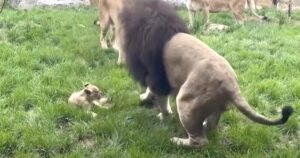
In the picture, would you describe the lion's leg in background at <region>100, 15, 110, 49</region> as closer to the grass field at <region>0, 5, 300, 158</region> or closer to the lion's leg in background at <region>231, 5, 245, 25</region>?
the grass field at <region>0, 5, 300, 158</region>

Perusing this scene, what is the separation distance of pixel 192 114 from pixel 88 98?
5.33 ft

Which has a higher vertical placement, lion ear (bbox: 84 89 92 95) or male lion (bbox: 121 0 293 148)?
male lion (bbox: 121 0 293 148)

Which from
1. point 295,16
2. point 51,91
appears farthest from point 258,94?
point 295,16

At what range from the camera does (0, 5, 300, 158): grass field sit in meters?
4.31

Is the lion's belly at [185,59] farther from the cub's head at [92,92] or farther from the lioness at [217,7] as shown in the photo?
the lioness at [217,7]

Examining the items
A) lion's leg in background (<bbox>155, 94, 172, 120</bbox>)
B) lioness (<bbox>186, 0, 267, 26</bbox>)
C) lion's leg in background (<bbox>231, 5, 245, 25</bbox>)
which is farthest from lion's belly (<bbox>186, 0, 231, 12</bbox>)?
lion's leg in background (<bbox>155, 94, 172, 120</bbox>)

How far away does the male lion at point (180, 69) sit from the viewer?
3.95 metres

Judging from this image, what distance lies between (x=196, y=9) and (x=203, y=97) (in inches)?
270

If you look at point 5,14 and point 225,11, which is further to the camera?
point 225,11

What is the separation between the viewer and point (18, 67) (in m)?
6.28

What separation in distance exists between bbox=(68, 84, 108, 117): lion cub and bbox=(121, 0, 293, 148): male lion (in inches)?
26.3

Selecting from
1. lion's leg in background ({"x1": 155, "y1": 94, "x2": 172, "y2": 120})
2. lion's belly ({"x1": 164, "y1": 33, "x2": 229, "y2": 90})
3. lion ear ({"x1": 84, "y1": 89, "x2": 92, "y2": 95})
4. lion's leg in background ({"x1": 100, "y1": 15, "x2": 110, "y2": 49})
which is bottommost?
lion's leg in background ({"x1": 100, "y1": 15, "x2": 110, "y2": 49})

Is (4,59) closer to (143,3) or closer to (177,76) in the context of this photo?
(143,3)

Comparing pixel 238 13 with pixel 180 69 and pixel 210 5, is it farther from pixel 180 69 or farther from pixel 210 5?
pixel 180 69
